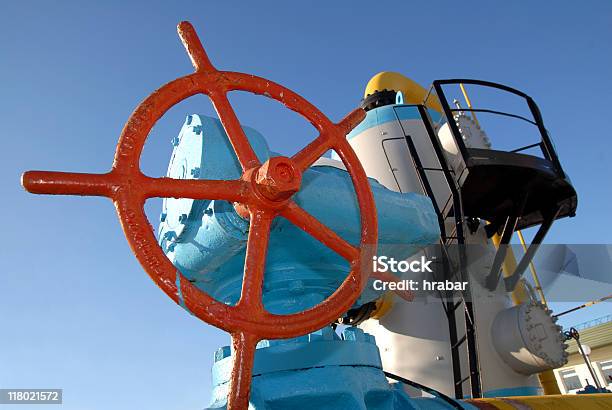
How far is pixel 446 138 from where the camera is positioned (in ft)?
16.1

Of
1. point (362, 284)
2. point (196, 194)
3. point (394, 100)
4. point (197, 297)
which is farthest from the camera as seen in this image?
point (394, 100)

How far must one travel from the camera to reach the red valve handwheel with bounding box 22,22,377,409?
4.25 feet

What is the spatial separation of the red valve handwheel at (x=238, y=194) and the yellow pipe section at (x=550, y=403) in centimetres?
123

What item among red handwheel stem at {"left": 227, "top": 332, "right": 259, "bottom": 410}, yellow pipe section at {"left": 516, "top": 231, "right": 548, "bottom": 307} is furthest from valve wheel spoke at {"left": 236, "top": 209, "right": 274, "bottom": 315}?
yellow pipe section at {"left": 516, "top": 231, "right": 548, "bottom": 307}

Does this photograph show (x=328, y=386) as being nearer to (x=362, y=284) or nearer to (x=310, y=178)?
(x=362, y=284)

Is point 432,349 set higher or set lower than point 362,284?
higher

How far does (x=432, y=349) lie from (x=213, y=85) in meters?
3.43

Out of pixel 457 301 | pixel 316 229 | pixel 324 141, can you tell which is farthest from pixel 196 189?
pixel 457 301

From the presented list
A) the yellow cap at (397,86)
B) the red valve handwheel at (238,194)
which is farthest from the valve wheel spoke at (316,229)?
the yellow cap at (397,86)

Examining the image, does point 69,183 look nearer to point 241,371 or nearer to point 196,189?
point 196,189

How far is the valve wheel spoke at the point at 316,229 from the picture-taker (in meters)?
1.55

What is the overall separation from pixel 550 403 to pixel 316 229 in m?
1.66

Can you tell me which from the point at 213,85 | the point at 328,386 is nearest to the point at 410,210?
the point at 328,386

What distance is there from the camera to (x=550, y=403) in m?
2.47
